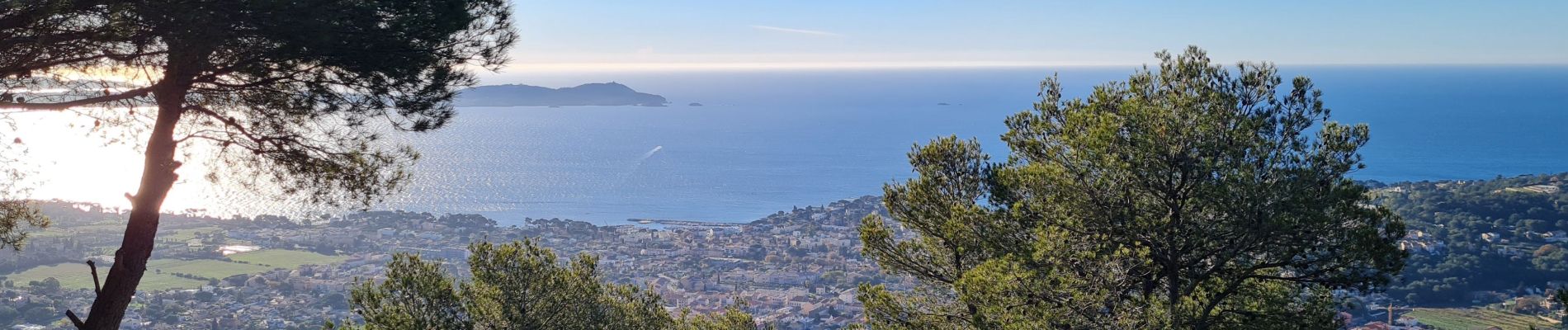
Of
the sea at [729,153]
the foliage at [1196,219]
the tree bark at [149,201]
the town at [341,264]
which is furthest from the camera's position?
the sea at [729,153]

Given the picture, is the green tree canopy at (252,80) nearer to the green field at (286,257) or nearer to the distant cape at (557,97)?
the green field at (286,257)

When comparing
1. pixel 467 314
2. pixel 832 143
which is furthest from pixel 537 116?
pixel 467 314

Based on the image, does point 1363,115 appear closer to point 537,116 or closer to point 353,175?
point 537,116

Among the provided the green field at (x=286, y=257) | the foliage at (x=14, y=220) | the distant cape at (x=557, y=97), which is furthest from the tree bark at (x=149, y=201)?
the distant cape at (x=557, y=97)

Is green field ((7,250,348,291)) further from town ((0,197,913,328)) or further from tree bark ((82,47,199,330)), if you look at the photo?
tree bark ((82,47,199,330))

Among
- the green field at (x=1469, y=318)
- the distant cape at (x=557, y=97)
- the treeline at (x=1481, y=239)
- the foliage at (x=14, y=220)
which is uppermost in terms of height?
the distant cape at (x=557, y=97)

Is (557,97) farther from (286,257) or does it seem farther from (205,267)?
(205,267)
